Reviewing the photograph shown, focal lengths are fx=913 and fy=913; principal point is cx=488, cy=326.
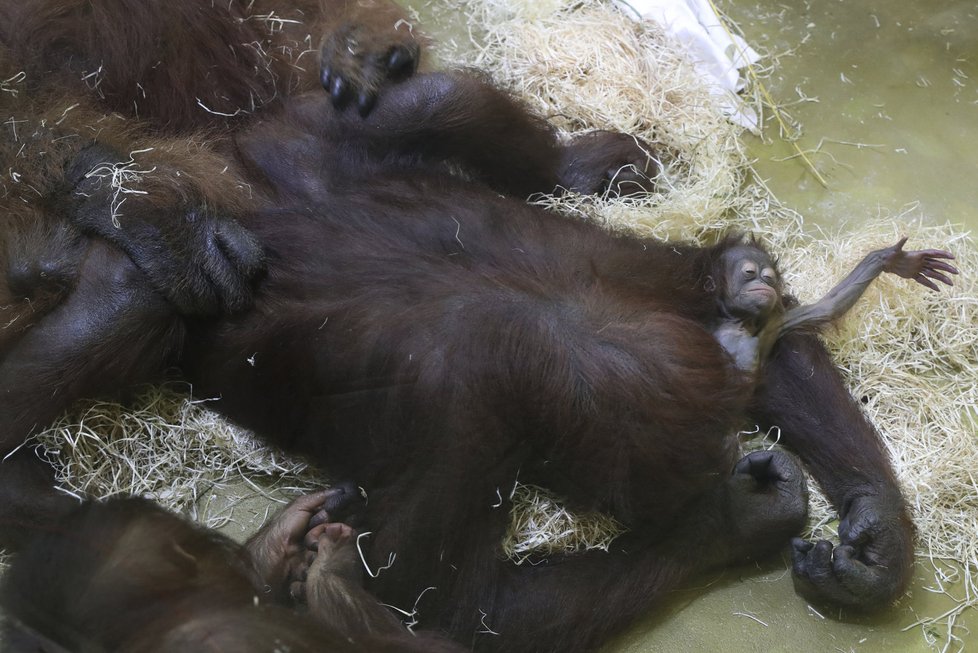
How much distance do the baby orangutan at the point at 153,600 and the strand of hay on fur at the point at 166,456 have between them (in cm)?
54

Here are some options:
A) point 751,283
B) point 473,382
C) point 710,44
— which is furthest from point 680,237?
point 473,382

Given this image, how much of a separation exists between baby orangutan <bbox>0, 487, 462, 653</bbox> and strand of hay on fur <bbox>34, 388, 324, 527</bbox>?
54cm

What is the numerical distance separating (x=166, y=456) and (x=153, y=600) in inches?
36.0

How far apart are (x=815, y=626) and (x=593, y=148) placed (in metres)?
1.69

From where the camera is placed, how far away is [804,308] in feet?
8.71

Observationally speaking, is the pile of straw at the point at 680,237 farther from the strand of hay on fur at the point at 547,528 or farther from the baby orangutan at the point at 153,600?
the baby orangutan at the point at 153,600

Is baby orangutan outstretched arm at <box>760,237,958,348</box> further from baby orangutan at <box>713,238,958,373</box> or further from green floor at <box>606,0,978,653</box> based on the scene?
green floor at <box>606,0,978,653</box>

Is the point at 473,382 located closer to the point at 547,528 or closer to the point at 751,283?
the point at 547,528

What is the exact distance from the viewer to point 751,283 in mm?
2502

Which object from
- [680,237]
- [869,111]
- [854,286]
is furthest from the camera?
[869,111]

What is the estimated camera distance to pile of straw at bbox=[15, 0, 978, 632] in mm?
2459

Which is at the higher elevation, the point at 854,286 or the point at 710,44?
the point at 710,44

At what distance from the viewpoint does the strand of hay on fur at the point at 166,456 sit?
2391 millimetres

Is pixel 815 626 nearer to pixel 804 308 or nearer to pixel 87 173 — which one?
pixel 804 308
